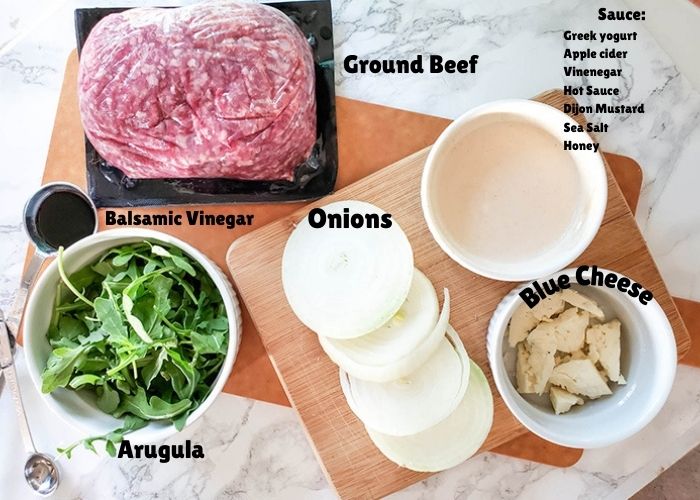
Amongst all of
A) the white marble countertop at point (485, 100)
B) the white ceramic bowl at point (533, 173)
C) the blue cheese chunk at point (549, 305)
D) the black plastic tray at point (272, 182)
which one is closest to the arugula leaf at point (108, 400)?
the white marble countertop at point (485, 100)

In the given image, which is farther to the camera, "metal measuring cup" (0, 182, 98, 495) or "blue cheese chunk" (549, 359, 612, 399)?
"metal measuring cup" (0, 182, 98, 495)

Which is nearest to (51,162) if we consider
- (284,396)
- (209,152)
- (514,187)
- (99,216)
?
(99,216)

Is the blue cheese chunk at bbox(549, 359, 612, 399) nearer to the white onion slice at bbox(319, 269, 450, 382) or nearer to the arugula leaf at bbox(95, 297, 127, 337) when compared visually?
the white onion slice at bbox(319, 269, 450, 382)

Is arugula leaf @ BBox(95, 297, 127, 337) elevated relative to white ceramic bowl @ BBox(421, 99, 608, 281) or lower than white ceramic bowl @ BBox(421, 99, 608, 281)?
lower

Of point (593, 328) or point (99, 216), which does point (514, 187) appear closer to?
point (593, 328)

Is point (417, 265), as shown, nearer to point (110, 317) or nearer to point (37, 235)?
point (110, 317)

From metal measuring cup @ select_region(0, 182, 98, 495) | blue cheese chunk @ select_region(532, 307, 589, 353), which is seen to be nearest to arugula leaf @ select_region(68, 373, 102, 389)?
metal measuring cup @ select_region(0, 182, 98, 495)
